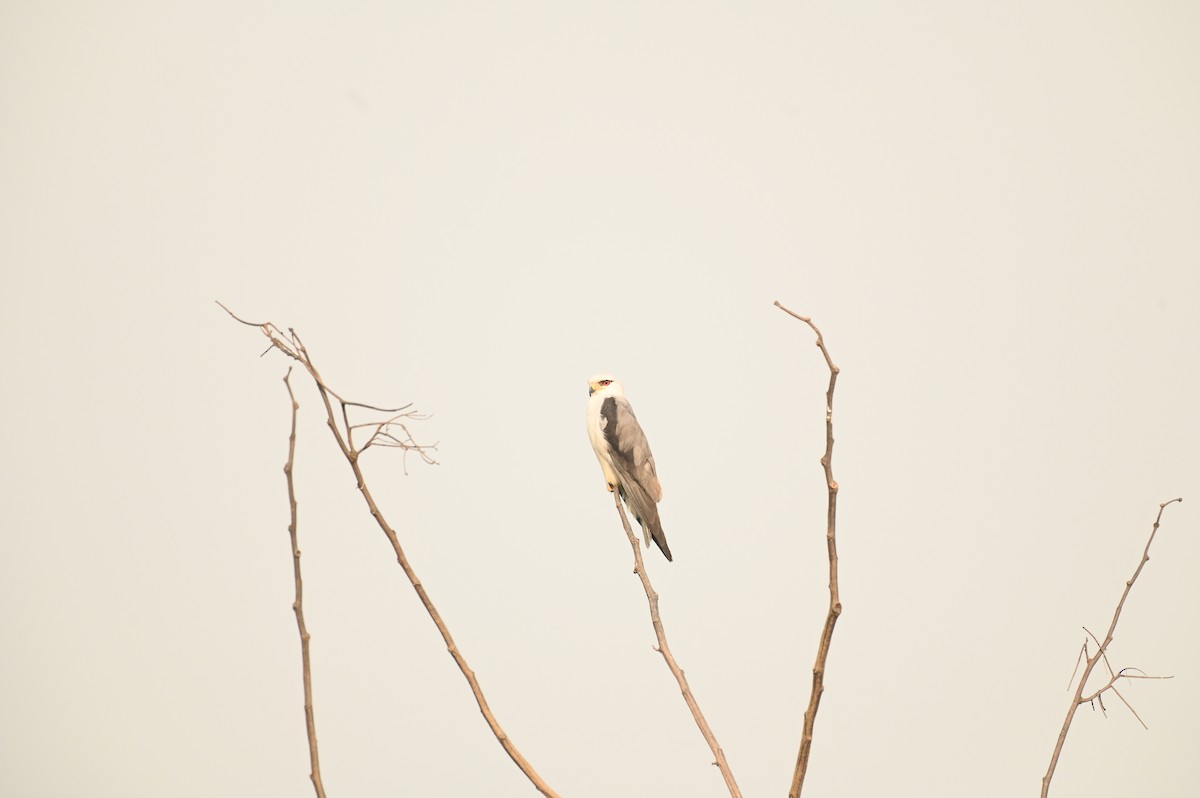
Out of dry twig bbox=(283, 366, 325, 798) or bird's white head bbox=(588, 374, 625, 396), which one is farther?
bird's white head bbox=(588, 374, 625, 396)

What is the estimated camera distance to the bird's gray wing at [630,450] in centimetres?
637

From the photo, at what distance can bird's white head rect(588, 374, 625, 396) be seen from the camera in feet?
22.2

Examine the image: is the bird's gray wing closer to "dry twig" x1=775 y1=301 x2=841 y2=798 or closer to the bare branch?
the bare branch

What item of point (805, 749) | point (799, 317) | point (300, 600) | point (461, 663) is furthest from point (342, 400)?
point (805, 749)

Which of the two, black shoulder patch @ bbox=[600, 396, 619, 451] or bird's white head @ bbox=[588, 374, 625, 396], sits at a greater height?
bird's white head @ bbox=[588, 374, 625, 396]

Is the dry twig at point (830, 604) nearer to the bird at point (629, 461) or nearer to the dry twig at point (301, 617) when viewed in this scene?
the dry twig at point (301, 617)

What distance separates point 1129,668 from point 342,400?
2.39 m

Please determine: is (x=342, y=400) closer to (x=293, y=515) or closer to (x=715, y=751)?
(x=293, y=515)

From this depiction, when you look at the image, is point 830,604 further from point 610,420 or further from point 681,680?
point 610,420

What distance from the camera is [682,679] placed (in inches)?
95.3

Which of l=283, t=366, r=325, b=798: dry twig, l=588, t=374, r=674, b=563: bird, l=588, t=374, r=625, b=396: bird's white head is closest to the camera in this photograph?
l=283, t=366, r=325, b=798: dry twig

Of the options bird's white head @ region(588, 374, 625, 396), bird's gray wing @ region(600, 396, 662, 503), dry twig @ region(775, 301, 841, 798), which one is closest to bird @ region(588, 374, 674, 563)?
bird's gray wing @ region(600, 396, 662, 503)

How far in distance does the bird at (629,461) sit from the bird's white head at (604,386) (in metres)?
0.21

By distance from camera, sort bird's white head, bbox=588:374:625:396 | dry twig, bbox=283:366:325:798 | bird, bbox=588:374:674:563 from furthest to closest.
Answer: bird's white head, bbox=588:374:625:396 → bird, bbox=588:374:674:563 → dry twig, bbox=283:366:325:798
